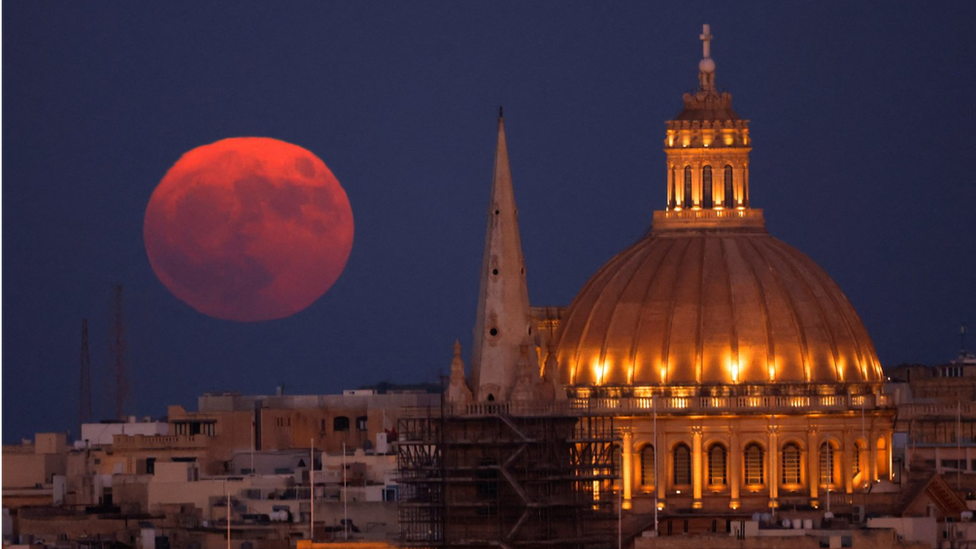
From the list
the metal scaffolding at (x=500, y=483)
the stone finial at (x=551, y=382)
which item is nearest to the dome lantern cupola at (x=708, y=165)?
the stone finial at (x=551, y=382)

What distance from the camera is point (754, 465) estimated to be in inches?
6590

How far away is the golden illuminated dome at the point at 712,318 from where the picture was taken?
167375mm

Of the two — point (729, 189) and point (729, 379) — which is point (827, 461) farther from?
point (729, 189)

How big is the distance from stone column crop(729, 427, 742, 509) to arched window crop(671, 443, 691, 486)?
5.14 ft

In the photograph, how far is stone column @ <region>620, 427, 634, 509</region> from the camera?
16500 cm

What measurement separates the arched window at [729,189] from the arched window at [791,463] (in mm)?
10283

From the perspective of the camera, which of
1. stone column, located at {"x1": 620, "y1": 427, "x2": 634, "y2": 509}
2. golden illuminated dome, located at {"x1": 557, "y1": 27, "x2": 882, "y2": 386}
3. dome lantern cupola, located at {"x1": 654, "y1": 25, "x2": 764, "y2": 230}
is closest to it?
stone column, located at {"x1": 620, "y1": 427, "x2": 634, "y2": 509}

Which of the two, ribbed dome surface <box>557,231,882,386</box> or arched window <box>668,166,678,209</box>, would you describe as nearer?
ribbed dome surface <box>557,231,882,386</box>

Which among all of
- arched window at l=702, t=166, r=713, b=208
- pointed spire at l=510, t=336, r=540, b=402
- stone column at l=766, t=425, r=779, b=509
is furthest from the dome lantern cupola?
pointed spire at l=510, t=336, r=540, b=402

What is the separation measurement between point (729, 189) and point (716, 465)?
38.4 ft

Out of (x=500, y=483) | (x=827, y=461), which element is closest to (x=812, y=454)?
(x=827, y=461)

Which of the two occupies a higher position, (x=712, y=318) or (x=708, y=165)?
(x=708, y=165)

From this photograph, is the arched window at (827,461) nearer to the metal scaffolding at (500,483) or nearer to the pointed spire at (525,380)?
the metal scaffolding at (500,483)

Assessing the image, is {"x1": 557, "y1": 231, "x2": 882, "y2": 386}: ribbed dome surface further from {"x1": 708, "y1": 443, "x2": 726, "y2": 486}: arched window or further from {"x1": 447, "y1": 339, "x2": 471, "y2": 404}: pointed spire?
{"x1": 447, "y1": 339, "x2": 471, "y2": 404}: pointed spire
